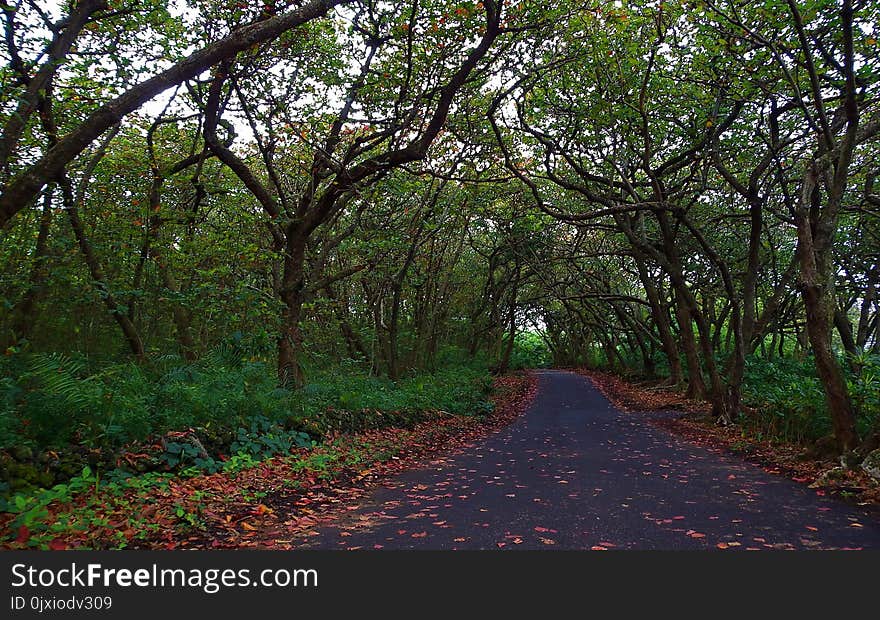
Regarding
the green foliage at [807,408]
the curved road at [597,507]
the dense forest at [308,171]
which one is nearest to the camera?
the curved road at [597,507]

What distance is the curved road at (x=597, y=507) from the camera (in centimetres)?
457

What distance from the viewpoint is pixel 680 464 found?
811 cm

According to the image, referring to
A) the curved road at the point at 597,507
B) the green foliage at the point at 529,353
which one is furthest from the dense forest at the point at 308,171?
the green foliage at the point at 529,353

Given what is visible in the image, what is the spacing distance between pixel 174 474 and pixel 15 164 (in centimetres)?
539

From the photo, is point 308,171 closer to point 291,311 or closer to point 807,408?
point 291,311

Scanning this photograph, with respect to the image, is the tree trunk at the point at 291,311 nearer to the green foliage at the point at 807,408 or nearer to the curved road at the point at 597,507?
the curved road at the point at 597,507

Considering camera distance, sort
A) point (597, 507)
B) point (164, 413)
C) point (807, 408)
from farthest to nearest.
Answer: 1. point (807, 408)
2. point (164, 413)
3. point (597, 507)

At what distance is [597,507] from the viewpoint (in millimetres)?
5621

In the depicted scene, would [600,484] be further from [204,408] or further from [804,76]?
[804,76]

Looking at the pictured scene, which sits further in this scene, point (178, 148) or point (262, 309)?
point (178, 148)

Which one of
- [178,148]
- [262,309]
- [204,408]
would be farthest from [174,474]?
[178,148]

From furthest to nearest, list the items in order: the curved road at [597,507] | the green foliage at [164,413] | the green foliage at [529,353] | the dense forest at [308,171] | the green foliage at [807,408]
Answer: the green foliage at [529,353], the green foliage at [807,408], the dense forest at [308,171], the green foliage at [164,413], the curved road at [597,507]

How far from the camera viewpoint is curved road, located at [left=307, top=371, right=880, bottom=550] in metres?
4.57

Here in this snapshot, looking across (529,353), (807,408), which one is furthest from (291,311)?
(529,353)
